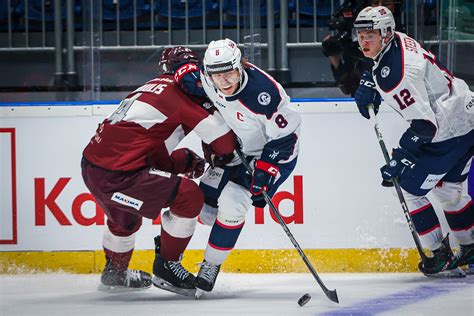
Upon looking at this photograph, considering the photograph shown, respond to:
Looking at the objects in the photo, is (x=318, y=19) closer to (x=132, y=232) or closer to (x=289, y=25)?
(x=289, y=25)

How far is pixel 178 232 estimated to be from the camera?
449 cm

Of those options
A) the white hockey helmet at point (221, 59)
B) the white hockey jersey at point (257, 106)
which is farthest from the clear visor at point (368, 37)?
the white hockey helmet at point (221, 59)

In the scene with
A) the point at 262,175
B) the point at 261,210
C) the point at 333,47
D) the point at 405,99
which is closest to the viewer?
the point at 262,175

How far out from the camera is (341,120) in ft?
16.7

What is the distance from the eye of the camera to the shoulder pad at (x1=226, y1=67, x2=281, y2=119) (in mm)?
4363

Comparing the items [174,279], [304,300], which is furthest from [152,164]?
[304,300]

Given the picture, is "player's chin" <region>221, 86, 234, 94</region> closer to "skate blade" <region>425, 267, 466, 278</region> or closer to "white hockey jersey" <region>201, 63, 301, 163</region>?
"white hockey jersey" <region>201, 63, 301, 163</region>

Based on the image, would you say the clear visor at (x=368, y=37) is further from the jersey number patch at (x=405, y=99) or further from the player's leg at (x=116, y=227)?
the player's leg at (x=116, y=227)

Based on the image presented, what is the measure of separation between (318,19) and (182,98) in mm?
1216

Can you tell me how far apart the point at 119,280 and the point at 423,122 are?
1.42m

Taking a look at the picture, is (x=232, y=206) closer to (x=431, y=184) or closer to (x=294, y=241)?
(x=294, y=241)

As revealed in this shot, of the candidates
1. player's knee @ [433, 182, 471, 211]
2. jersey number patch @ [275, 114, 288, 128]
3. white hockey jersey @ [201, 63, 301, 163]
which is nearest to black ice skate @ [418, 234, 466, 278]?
player's knee @ [433, 182, 471, 211]

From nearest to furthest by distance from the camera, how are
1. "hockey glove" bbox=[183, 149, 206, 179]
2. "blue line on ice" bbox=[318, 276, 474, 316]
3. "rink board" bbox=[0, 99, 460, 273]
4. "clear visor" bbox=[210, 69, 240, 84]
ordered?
"blue line on ice" bbox=[318, 276, 474, 316]
"clear visor" bbox=[210, 69, 240, 84]
"hockey glove" bbox=[183, 149, 206, 179]
"rink board" bbox=[0, 99, 460, 273]

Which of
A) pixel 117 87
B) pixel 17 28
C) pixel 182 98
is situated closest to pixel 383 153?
pixel 182 98
